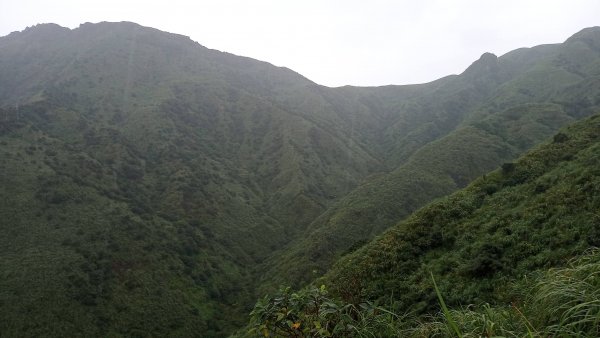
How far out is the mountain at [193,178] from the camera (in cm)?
5875

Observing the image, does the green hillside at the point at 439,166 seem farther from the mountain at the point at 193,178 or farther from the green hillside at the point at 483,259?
the green hillside at the point at 483,259

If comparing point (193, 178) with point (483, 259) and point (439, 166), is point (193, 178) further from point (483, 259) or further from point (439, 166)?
point (483, 259)

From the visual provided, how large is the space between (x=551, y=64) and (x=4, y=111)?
20379 cm

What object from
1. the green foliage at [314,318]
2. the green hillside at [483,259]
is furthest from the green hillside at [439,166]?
the green foliage at [314,318]

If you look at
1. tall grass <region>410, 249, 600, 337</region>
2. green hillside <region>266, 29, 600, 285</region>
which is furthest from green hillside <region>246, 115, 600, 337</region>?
green hillside <region>266, 29, 600, 285</region>

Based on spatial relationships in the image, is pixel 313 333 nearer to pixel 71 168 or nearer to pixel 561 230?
pixel 561 230

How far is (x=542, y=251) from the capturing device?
22.9 m

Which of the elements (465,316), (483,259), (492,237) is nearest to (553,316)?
(465,316)

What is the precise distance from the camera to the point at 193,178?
105 metres

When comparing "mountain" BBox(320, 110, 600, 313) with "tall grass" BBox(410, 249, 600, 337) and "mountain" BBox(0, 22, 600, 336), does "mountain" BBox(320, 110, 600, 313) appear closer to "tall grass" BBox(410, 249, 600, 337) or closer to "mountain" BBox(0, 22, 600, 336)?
"tall grass" BBox(410, 249, 600, 337)

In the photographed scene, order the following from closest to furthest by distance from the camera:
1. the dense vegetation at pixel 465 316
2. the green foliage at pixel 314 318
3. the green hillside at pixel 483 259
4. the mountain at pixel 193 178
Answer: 1. the dense vegetation at pixel 465 316
2. the green hillside at pixel 483 259
3. the green foliage at pixel 314 318
4. the mountain at pixel 193 178

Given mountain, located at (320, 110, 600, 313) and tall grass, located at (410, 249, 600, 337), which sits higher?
tall grass, located at (410, 249, 600, 337)

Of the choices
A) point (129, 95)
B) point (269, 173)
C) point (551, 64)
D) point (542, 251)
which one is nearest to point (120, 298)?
point (542, 251)

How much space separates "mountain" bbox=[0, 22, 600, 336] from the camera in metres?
58.8
